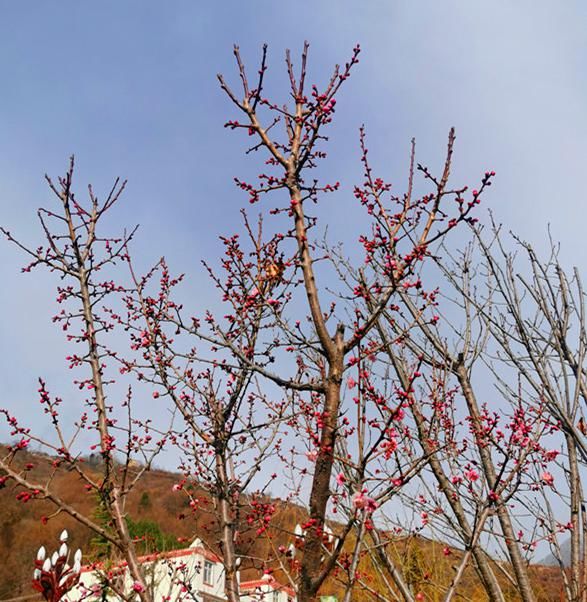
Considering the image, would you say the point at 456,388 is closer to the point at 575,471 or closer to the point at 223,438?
the point at 575,471

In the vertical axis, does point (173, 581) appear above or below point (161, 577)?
above

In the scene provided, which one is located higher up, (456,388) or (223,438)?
(456,388)

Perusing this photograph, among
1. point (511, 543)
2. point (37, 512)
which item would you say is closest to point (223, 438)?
point (511, 543)

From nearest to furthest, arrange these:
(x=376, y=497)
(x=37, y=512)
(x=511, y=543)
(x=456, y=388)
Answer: (x=376, y=497) < (x=511, y=543) < (x=456, y=388) < (x=37, y=512)

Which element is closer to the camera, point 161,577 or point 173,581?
point 173,581

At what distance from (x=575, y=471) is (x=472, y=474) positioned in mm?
1544

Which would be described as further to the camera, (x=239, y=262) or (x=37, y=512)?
(x=37, y=512)

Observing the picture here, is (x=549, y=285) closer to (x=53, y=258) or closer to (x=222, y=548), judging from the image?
(x=222, y=548)

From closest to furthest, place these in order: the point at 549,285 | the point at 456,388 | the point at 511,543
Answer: the point at 511,543
the point at 549,285
the point at 456,388

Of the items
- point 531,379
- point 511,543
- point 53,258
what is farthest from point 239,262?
point 511,543

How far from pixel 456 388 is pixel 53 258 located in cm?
370

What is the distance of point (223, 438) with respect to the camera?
414cm

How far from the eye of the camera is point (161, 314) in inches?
174

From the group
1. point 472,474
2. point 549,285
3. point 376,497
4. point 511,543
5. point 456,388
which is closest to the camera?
point 376,497
